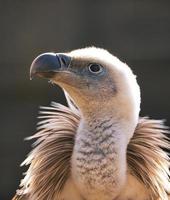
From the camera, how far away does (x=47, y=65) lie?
2.29m

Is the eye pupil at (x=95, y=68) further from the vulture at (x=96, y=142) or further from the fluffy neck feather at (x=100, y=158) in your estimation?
the fluffy neck feather at (x=100, y=158)

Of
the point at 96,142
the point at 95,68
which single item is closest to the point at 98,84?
the point at 95,68

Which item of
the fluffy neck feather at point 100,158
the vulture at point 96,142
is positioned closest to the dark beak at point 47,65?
the vulture at point 96,142

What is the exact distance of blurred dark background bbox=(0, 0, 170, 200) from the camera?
207 inches

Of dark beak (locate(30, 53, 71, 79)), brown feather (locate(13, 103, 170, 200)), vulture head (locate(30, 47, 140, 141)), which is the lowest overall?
brown feather (locate(13, 103, 170, 200))

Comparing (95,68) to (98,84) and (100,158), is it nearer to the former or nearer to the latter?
(98,84)

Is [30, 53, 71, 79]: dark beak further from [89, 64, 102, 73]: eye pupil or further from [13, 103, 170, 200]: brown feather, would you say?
[13, 103, 170, 200]: brown feather

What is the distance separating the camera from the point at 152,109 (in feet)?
17.1

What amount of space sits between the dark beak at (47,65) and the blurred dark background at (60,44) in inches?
113

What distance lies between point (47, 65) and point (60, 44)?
303 centimetres

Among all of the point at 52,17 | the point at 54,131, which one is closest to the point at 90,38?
the point at 52,17

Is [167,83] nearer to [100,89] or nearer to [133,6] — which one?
[133,6]

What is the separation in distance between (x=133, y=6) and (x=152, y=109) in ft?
2.28

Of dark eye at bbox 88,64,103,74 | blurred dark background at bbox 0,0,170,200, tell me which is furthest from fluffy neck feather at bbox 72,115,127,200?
blurred dark background at bbox 0,0,170,200
